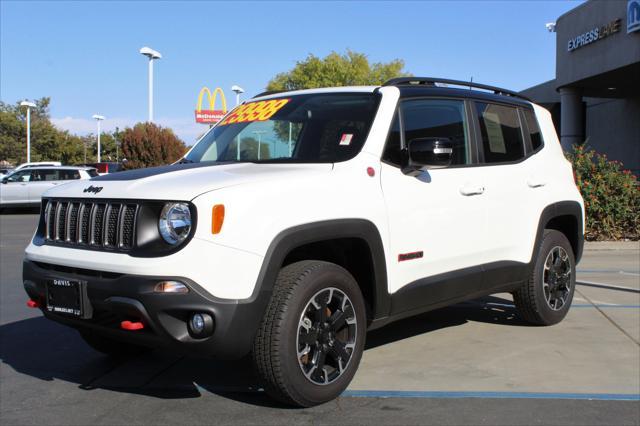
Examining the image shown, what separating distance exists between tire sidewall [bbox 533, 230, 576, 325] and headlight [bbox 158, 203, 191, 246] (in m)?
3.27

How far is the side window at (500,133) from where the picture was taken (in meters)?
5.18

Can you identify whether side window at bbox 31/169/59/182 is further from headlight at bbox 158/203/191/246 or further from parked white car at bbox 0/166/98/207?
headlight at bbox 158/203/191/246

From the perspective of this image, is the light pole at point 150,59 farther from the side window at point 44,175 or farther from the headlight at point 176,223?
the headlight at point 176,223

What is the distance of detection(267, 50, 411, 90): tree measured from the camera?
4497 centimetres

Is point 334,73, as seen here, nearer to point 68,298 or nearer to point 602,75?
point 602,75

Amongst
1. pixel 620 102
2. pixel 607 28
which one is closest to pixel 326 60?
pixel 620 102

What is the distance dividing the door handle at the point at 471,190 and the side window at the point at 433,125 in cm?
21

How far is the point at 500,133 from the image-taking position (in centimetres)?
537

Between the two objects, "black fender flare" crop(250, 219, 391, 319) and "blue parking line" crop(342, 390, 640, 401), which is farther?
"blue parking line" crop(342, 390, 640, 401)

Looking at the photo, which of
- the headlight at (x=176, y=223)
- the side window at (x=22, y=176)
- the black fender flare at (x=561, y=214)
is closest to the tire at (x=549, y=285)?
the black fender flare at (x=561, y=214)

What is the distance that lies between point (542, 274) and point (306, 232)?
9.06ft

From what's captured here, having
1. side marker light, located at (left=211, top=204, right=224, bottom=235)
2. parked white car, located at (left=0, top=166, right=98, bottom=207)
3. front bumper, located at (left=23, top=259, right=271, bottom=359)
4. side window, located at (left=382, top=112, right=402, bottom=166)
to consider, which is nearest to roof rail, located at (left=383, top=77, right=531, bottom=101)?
side window, located at (left=382, top=112, right=402, bottom=166)

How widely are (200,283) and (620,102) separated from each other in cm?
2992

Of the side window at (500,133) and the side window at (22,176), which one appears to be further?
the side window at (22,176)
